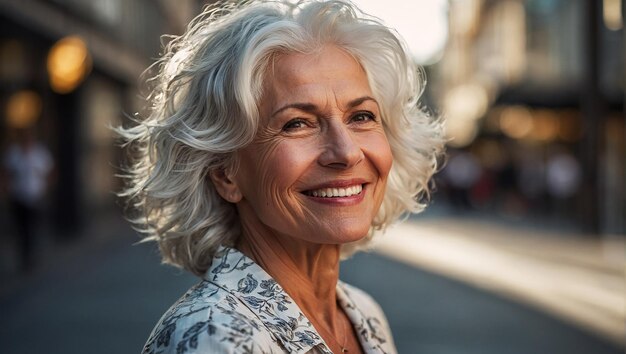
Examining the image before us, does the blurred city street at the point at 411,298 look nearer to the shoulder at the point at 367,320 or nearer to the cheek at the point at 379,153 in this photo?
the shoulder at the point at 367,320

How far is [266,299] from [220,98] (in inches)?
19.2

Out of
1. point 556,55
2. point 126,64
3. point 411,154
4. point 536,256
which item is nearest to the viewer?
point 411,154

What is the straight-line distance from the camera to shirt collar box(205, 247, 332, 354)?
1962mm

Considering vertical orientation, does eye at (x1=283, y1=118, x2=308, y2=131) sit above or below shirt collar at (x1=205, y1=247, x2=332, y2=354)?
above

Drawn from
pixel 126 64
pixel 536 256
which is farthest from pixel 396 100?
pixel 126 64

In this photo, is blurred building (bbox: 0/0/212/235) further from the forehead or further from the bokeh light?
the forehead

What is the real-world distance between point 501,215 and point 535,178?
68.6 inches

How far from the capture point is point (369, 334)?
244 cm

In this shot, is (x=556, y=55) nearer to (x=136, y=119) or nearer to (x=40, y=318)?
(x=40, y=318)

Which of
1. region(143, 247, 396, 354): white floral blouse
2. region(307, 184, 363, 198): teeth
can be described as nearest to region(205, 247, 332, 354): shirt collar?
region(143, 247, 396, 354): white floral blouse

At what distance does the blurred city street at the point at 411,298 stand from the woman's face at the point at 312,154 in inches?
98.4

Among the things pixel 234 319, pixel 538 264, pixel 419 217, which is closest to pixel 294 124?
pixel 234 319

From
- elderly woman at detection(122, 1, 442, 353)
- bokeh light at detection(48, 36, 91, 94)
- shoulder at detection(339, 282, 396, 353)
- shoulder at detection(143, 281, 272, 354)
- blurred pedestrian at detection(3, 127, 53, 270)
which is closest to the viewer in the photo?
shoulder at detection(143, 281, 272, 354)

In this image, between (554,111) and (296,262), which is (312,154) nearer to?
(296,262)
